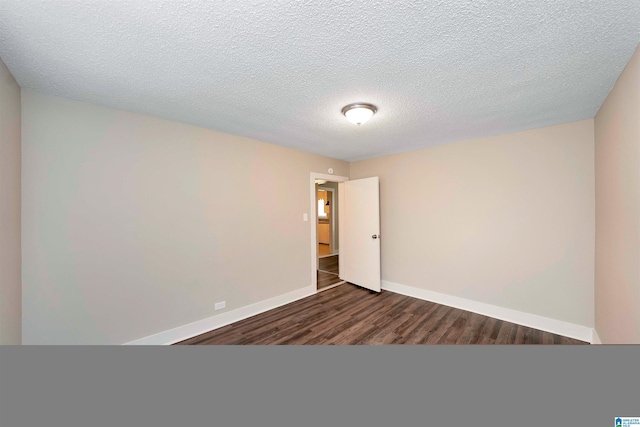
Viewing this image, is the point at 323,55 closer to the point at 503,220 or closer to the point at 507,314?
the point at 503,220

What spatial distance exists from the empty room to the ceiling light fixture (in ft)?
0.17

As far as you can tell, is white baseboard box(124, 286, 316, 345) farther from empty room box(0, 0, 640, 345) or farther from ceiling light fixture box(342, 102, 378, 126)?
ceiling light fixture box(342, 102, 378, 126)

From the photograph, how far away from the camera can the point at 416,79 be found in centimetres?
171

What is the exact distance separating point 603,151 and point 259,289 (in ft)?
12.4

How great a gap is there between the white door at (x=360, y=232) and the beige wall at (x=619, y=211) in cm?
233

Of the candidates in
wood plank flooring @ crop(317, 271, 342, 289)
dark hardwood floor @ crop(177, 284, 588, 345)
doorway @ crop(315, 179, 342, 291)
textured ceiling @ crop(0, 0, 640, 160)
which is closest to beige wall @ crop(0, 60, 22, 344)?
Answer: textured ceiling @ crop(0, 0, 640, 160)

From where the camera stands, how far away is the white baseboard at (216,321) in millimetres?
2355

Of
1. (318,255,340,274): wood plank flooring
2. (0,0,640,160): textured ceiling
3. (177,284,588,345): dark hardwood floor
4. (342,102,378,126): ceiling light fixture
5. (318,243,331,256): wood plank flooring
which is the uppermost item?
(0,0,640,160): textured ceiling

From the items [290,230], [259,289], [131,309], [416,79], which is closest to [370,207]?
[290,230]

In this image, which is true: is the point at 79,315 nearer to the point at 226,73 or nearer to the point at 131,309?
the point at 131,309

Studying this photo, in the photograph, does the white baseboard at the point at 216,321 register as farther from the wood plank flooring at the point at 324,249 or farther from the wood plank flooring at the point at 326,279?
the wood plank flooring at the point at 324,249

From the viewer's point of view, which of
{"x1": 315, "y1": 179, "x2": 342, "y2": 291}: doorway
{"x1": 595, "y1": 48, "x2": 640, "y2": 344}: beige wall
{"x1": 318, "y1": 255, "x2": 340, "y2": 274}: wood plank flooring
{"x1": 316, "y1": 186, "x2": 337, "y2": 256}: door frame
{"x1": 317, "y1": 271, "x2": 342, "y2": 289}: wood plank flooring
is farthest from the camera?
{"x1": 316, "y1": 186, "x2": 337, "y2": 256}: door frame

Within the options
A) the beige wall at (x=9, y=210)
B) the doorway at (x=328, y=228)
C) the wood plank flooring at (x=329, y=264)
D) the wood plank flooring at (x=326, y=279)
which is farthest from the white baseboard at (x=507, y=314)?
the beige wall at (x=9, y=210)

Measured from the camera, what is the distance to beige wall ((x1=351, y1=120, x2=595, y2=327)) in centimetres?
247
